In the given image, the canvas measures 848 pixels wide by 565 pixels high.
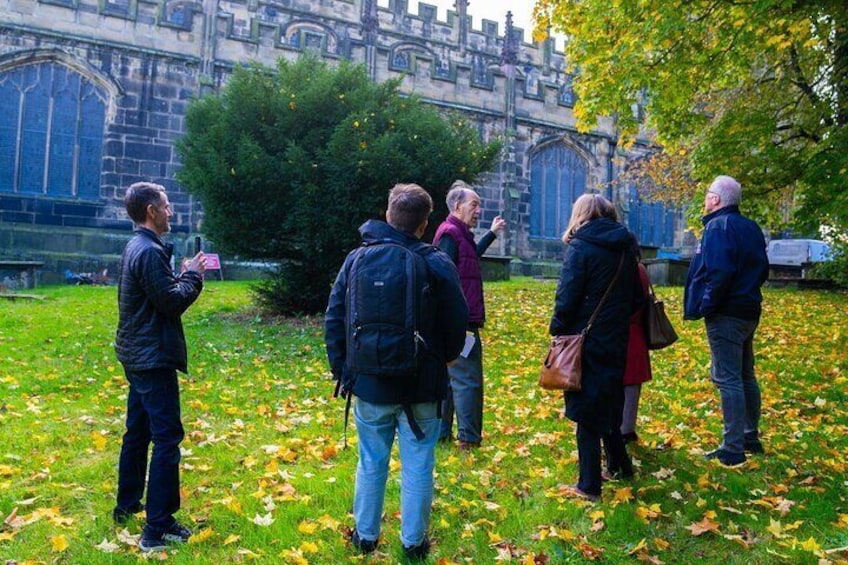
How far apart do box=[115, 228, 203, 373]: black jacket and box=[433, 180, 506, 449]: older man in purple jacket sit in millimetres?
2034

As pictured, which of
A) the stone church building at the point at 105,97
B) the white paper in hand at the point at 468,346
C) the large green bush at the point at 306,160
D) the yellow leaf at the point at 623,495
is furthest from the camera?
the stone church building at the point at 105,97

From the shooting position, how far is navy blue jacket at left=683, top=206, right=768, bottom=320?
4668 millimetres

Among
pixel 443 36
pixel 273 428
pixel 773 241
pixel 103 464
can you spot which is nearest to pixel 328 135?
pixel 273 428

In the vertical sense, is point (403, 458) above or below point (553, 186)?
below

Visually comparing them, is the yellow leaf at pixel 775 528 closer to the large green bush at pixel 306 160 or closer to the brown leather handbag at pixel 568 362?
the brown leather handbag at pixel 568 362

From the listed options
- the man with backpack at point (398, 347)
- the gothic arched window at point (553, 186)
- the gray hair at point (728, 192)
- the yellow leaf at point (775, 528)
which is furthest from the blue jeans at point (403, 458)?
the gothic arched window at point (553, 186)

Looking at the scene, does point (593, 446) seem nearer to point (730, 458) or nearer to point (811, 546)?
point (811, 546)

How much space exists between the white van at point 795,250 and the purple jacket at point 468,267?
26.6m

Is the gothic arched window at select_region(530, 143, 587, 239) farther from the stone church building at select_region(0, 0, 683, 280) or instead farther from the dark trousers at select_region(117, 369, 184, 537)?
the dark trousers at select_region(117, 369, 184, 537)

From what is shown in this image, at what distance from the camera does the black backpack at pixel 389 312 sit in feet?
10.3

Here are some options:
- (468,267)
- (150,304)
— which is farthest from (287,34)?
(150,304)

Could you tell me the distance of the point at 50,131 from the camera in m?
18.9

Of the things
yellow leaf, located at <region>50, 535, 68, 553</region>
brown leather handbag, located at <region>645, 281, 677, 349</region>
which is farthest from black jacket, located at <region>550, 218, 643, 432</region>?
yellow leaf, located at <region>50, 535, 68, 553</region>

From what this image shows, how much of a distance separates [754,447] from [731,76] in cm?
824
